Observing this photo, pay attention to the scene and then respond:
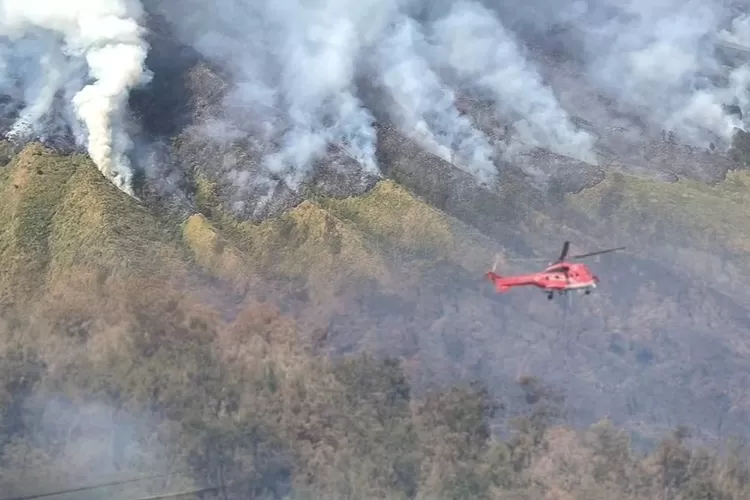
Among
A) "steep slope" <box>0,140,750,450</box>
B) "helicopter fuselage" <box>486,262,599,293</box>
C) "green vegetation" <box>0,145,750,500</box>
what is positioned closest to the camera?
"helicopter fuselage" <box>486,262,599,293</box>

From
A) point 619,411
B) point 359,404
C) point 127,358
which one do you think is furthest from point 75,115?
point 619,411

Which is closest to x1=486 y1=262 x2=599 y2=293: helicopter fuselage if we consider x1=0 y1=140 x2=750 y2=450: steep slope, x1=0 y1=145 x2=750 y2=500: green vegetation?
x1=0 y1=145 x2=750 y2=500: green vegetation

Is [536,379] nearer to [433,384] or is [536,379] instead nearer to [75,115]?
[433,384]

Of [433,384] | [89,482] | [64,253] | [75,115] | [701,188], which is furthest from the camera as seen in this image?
[701,188]

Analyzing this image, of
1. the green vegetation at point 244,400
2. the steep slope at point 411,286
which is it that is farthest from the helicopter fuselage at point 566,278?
the steep slope at point 411,286

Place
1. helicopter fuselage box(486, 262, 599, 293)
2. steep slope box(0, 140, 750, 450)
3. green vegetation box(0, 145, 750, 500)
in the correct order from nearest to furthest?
helicopter fuselage box(486, 262, 599, 293), green vegetation box(0, 145, 750, 500), steep slope box(0, 140, 750, 450)

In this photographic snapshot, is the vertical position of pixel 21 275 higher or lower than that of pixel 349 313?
lower

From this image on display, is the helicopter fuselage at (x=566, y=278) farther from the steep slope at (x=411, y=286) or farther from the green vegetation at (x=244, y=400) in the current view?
the steep slope at (x=411, y=286)

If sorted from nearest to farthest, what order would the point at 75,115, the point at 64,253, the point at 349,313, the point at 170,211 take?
the point at 349,313 < the point at 64,253 < the point at 170,211 < the point at 75,115

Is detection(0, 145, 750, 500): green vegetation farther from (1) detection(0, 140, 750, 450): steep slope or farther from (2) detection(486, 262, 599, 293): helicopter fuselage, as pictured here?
(2) detection(486, 262, 599, 293): helicopter fuselage
